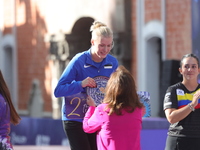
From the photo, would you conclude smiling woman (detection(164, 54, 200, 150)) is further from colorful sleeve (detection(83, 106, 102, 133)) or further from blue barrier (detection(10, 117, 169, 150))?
blue barrier (detection(10, 117, 169, 150))

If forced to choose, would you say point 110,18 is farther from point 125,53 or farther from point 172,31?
point 172,31

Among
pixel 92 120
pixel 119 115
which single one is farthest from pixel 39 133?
pixel 119 115

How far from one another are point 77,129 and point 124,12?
398 inches

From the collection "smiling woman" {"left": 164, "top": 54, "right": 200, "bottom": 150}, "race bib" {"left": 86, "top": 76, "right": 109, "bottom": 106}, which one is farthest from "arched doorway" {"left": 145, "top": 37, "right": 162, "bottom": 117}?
"race bib" {"left": 86, "top": 76, "right": 109, "bottom": 106}

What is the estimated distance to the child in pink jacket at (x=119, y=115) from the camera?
471 centimetres

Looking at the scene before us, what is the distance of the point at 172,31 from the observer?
13461mm

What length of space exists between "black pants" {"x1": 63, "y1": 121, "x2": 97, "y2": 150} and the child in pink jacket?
36cm

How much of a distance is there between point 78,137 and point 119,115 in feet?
1.93

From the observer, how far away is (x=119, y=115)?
4.75m

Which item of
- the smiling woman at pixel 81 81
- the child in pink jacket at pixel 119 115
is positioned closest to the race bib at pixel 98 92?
the smiling woman at pixel 81 81

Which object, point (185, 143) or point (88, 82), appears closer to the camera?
point (88, 82)

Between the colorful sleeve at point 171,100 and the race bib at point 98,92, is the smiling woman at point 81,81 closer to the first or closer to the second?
the race bib at point 98,92

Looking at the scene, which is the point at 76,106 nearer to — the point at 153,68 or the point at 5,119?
Result: the point at 5,119

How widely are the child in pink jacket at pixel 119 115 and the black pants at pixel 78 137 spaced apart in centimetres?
36
